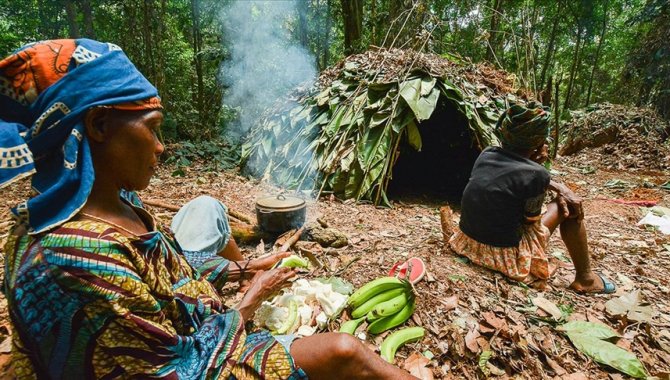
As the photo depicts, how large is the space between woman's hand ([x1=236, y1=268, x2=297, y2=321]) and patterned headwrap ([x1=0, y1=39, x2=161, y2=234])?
99 centimetres

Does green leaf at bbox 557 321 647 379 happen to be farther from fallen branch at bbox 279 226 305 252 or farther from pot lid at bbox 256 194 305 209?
pot lid at bbox 256 194 305 209

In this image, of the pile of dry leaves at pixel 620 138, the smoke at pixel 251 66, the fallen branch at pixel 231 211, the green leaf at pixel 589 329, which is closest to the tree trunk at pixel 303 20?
the smoke at pixel 251 66

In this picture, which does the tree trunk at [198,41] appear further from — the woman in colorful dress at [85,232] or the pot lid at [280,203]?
the woman in colorful dress at [85,232]

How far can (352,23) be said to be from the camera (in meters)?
9.82

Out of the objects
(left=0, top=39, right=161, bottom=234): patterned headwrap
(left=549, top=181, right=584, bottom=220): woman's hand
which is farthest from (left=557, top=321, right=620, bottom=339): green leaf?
(left=0, top=39, right=161, bottom=234): patterned headwrap

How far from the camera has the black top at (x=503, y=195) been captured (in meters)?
2.57

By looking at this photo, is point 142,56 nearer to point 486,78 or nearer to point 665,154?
point 486,78

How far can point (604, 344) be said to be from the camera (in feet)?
7.02

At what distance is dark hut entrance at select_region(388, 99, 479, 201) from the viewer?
646 centimetres

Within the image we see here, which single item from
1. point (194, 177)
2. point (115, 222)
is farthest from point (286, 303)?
point (194, 177)

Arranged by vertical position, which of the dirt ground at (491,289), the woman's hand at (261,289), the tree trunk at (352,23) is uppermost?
the tree trunk at (352,23)

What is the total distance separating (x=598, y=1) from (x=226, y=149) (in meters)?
15.6

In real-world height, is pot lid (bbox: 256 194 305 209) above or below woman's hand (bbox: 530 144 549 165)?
below

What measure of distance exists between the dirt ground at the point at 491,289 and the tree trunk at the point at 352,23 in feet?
19.0
